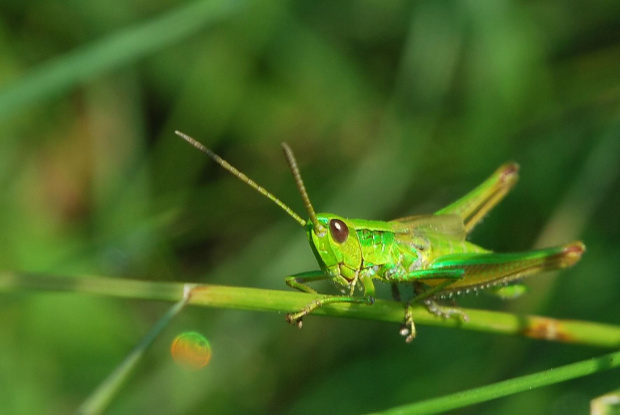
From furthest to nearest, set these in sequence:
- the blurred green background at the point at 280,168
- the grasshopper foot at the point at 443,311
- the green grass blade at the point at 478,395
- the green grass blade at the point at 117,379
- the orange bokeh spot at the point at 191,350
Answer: the blurred green background at the point at 280,168
the orange bokeh spot at the point at 191,350
the grasshopper foot at the point at 443,311
the green grass blade at the point at 478,395
the green grass blade at the point at 117,379

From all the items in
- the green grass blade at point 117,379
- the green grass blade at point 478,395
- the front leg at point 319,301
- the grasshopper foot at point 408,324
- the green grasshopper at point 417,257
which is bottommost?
the green grass blade at point 478,395

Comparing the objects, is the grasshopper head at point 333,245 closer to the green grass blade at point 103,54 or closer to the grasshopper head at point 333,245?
the grasshopper head at point 333,245

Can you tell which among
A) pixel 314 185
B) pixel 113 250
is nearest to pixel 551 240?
pixel 314 185

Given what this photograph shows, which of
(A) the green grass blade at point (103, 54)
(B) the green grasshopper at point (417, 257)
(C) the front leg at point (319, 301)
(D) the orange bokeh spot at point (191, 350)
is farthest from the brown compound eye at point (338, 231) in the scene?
(A) the green grass blade at point (103, 54)

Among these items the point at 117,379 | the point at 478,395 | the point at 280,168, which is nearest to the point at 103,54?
the point at 280,168

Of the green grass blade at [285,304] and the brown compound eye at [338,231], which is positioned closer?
the green grass blade at [285,304]

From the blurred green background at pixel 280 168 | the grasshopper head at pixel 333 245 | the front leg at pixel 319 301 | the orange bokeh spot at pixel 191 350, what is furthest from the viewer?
the blurred green background at pixel 280 168
